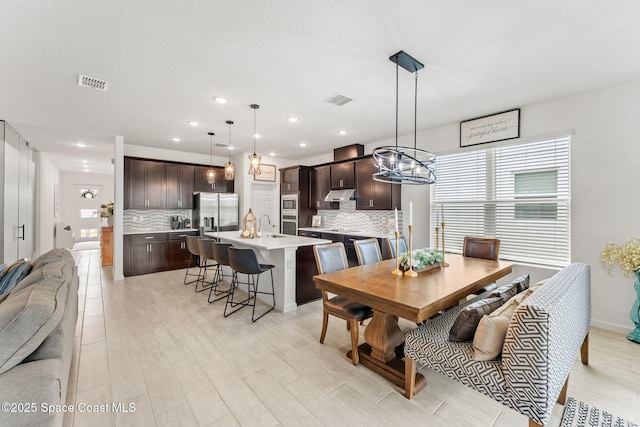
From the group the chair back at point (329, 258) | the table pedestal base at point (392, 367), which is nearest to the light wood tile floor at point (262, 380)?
the table pedestal base at point (392, 367)

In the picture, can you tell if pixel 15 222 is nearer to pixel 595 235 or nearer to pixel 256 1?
pixel 256 1

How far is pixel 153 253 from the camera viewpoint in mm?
5867

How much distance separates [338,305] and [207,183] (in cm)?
522

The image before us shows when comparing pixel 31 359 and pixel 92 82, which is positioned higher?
pixel 92 82

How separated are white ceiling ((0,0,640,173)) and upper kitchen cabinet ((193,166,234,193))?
2.42 meters

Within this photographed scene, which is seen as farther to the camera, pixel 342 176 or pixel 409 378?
pixel 342 176

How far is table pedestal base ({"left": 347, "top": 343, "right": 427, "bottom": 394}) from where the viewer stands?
217cm

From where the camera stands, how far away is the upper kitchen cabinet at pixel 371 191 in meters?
5.20

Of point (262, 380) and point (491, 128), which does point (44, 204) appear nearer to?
point (262, 380)

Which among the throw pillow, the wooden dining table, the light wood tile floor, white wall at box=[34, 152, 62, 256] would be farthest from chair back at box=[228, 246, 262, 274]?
white wall at box=[34, 152, 62, 256]

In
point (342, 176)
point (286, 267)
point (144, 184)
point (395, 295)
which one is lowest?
point (286, 267)

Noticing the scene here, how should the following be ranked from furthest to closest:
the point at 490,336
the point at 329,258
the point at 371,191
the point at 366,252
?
1. the point at 371,191
2. the point at 366,252
3. the point at 329,258
4. the point at 490,336

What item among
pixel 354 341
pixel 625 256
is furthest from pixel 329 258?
pixel 625 256

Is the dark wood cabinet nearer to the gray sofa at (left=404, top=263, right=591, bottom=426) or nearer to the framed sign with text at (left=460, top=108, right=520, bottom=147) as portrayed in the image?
the framed sign with text at (left=460, top=108, right=520, bottom=147)
